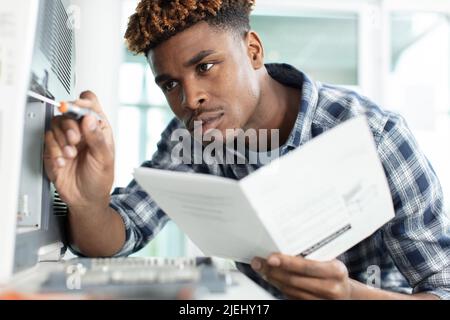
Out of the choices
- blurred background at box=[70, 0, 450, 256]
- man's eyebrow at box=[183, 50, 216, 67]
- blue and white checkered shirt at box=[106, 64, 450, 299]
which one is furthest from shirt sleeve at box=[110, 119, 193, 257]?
blurred background at box=[70, 0, 450, 256]

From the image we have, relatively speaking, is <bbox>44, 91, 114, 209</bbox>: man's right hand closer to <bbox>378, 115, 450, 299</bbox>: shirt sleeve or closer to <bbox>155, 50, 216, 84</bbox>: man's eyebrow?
<bbox>155, 50, 216, 84</bbox>: man's eyebrow

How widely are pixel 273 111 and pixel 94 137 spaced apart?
21.6 inches

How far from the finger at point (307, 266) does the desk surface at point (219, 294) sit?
4 centimetres

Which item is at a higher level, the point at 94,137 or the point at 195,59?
the point at 195,59

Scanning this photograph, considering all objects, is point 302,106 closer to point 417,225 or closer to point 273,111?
point 273,111

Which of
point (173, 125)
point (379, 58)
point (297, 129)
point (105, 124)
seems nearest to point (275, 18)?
point (379, 58)

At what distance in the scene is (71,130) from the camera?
24.4 inches

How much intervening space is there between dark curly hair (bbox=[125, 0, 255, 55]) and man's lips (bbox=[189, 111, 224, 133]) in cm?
17

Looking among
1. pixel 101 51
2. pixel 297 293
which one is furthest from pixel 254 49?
pixel 101 51

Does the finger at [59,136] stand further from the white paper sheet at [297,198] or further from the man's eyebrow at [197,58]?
the man's eyebrow at [197,58]

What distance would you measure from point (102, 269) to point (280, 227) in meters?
0.20

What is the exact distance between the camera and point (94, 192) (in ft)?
2.53

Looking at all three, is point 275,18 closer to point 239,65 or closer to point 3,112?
point 239,65

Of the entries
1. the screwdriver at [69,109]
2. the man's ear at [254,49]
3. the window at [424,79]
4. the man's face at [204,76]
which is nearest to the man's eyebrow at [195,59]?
the man's face at [204,76]
